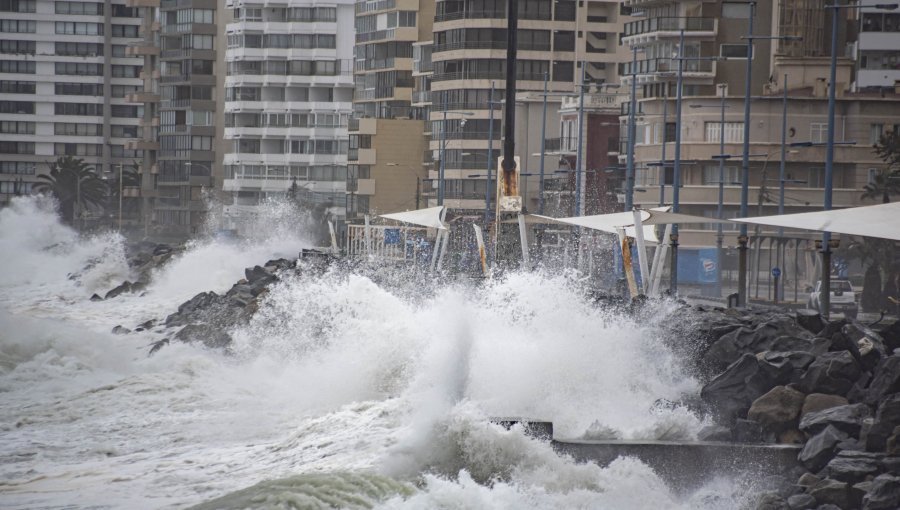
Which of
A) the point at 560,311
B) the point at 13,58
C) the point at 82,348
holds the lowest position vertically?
the point at 82,348

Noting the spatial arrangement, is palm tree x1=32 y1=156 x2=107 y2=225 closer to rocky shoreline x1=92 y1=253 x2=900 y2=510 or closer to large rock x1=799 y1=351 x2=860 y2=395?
rocky shoreline x1=92 y1=253 x2=900 y2=510

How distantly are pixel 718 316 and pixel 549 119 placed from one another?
61.9m

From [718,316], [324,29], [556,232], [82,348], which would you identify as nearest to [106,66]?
[324,29]

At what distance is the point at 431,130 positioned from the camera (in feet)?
304

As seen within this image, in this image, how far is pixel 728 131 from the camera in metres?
→ 69.1

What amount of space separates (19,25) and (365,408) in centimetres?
12009

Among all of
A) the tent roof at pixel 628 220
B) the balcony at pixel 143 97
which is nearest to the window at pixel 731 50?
the tent roof at pixel 628 220

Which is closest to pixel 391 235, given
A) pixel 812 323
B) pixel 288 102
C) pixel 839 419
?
pixel 812 323

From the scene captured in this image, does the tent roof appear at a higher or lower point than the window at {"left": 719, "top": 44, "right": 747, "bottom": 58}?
lower

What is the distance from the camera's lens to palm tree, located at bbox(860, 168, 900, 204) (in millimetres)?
56291

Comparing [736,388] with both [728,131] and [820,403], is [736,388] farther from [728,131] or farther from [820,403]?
[728,131]

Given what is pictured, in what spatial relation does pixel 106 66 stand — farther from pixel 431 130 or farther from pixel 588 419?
pixel 588 419

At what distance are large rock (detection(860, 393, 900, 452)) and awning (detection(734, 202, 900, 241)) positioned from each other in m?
4.86

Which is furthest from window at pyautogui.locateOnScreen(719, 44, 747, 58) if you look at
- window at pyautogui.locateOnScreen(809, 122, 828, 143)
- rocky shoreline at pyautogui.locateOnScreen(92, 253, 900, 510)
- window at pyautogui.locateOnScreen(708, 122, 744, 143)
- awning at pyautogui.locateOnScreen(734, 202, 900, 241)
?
awning at pyautogui.locateOnScreen(734, 202, 900, 241)
